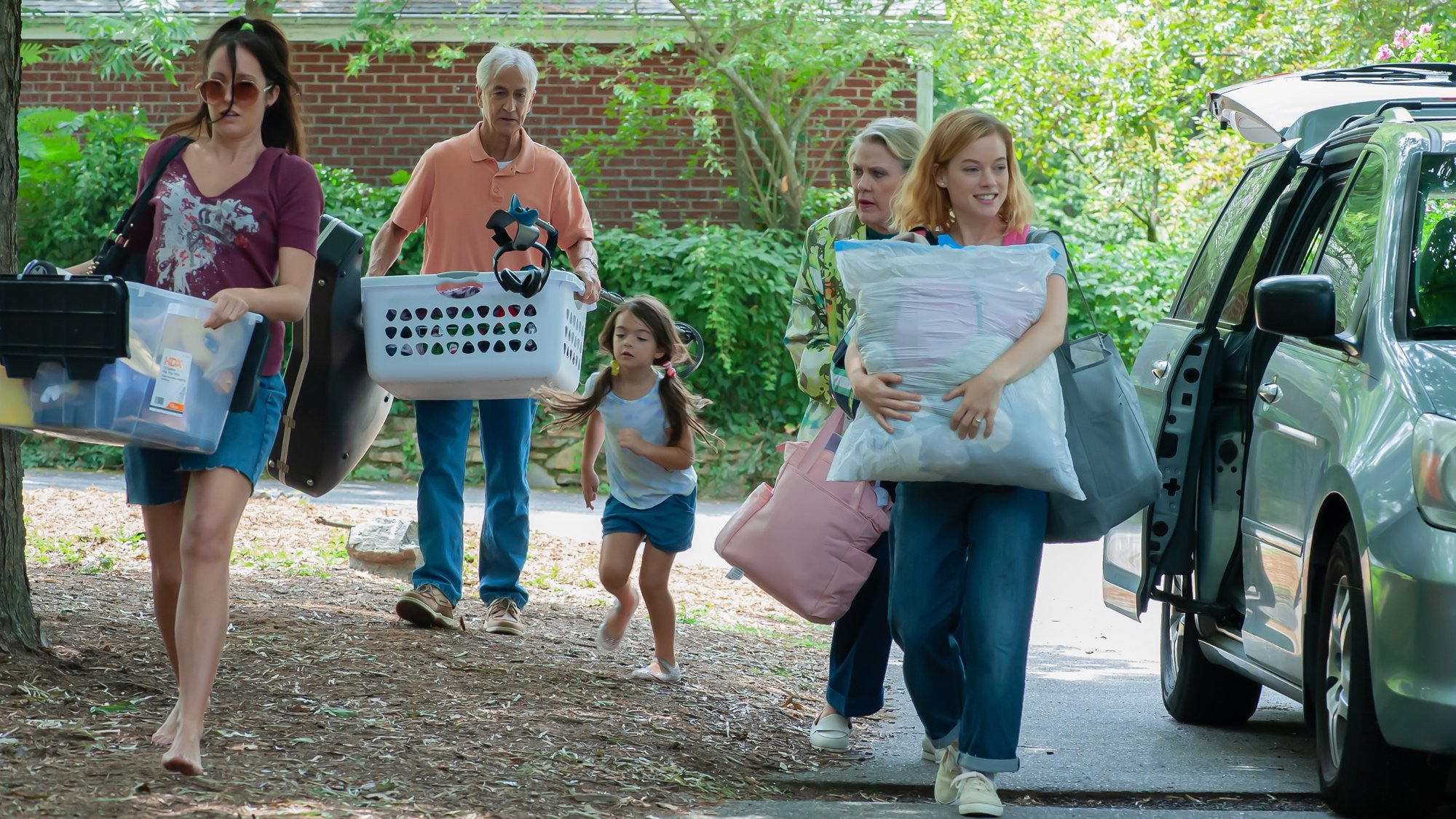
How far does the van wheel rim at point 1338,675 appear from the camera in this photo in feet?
14.3

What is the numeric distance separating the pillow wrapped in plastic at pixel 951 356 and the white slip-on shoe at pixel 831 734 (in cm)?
128

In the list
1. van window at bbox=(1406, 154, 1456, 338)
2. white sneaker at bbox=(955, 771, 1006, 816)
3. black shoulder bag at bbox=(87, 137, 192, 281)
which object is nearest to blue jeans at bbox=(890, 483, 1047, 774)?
white sneaker at bbox=(955, 771, 1006, 816)

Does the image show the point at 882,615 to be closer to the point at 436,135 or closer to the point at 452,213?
the point at 452,213

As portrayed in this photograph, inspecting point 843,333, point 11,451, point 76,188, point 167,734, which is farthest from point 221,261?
point 76,188

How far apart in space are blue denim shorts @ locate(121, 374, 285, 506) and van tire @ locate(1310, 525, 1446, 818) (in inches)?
115

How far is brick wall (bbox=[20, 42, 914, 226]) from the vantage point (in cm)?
1727

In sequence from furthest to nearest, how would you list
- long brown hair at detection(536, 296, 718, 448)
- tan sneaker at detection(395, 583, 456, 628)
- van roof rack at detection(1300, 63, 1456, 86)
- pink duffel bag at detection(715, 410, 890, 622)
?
tan sneaker at detection(395, 583, 456, 628) → van roof rack at detection(1300, 63, 1456, 86) → long brown hair at detection(536, 296, 718, 448) → pink duffel bag at detection(715, 410, 890, 622)

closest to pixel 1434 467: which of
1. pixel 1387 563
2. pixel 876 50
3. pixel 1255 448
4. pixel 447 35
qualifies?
pixel 1387 563

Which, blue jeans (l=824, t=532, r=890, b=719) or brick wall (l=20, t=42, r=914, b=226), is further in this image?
brick wall (l=20, t=42, r=914, b=226)

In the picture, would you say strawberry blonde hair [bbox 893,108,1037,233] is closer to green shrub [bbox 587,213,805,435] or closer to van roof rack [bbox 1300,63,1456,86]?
van roof rack [bbox 1300,63,1456,86]

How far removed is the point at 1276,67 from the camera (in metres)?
16.0

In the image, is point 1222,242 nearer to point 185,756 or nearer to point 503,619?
point 503,619

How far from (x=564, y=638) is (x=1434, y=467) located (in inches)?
152

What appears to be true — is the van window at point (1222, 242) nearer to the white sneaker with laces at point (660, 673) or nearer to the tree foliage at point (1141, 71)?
the white sneaker with laces at point (660, 673)
